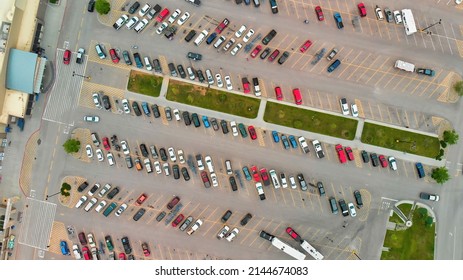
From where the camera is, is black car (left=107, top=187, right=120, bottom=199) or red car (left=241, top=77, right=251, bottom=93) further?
black car (left=107, top=187, right=120, bottom=199)

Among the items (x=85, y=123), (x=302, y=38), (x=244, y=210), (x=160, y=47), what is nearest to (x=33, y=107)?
(x=85, y=123)

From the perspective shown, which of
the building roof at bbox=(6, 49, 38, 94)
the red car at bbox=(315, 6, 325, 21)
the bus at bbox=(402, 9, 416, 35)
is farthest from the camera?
the red car at bbox=(315, 6, 325, 21)

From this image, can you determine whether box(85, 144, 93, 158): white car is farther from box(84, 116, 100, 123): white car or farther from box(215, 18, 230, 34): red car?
box(215, 18, 230, 34): red car

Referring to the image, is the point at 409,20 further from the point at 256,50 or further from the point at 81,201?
the point at 81,201

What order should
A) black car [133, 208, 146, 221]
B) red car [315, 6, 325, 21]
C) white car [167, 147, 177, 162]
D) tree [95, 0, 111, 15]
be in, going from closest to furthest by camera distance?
1. tree [95, 0, 111, 15]
2. red car [315, 6, 325, 21]
3. white car [167, 147, 177, 162]
4. black car [133, 208, 146, 221]

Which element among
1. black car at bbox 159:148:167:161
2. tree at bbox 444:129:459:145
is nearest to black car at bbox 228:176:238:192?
black car at bbox 159:148:167:161

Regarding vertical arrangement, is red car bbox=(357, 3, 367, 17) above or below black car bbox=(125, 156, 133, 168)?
above

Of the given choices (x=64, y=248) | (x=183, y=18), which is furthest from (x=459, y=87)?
(x=64, y=248)

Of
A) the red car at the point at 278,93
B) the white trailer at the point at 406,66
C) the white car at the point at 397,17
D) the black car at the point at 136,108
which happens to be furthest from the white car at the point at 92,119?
the white car at the point at 397,17
